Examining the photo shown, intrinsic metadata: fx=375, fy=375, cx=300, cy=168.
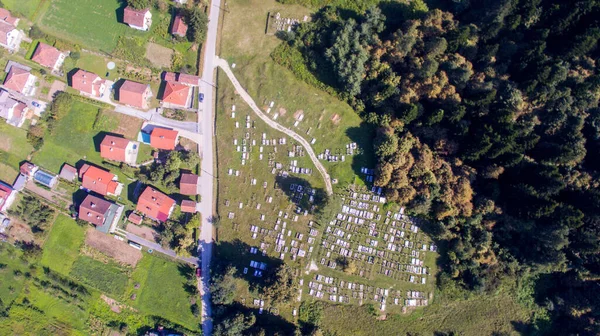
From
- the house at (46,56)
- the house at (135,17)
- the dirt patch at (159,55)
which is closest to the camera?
the house at (135,17)

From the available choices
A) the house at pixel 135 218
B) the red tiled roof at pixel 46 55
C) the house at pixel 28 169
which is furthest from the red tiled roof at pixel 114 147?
the red tiled roof at pixel 46 55

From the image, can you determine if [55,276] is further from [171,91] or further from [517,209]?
[517,209]

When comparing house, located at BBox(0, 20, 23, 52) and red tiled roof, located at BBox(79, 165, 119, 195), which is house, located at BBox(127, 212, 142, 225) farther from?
house, located at BBox(0, 20, 23, 52)

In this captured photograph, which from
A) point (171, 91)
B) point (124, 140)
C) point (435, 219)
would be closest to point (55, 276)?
point (124, 140)

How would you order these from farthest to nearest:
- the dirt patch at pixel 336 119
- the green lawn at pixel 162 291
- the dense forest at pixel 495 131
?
the dirt patch at pixel 336 119 < the green lawn at pixel 162 291 < the dense forest at pixel 495 131

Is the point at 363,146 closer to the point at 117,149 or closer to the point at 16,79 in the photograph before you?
the point at 117,149

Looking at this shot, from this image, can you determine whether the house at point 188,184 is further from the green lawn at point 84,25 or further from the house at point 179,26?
the green lawn at point 84,25
